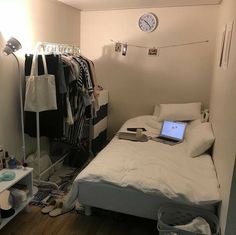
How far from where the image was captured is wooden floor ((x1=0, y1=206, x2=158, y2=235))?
6.84 ft

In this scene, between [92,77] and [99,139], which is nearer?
[92,77]

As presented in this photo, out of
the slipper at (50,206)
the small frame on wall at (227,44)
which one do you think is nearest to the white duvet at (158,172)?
the slipper at (50,206)

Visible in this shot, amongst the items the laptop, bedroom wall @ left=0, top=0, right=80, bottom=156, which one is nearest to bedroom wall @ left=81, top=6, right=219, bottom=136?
the laptop

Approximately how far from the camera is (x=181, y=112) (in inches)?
137

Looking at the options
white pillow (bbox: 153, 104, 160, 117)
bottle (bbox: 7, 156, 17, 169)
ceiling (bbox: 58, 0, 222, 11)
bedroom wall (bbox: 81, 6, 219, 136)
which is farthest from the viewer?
white pillow (bbox: 153, 104, 160, 117)

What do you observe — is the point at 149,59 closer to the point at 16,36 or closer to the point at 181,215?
the point at 16,36

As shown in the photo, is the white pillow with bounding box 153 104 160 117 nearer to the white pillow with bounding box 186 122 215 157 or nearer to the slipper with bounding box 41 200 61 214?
the white pillow with bounding box 186 122 215 157

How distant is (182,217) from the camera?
1.87m

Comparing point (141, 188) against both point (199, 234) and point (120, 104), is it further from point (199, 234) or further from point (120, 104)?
point (120, 104)

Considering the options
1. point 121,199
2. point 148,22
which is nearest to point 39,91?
point 121,199

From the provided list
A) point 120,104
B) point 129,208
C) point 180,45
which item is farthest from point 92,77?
point 129,208

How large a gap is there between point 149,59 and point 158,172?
2.15 meters

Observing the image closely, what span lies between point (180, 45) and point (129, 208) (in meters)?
→ 2.53

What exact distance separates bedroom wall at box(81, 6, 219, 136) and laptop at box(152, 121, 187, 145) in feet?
2.29
